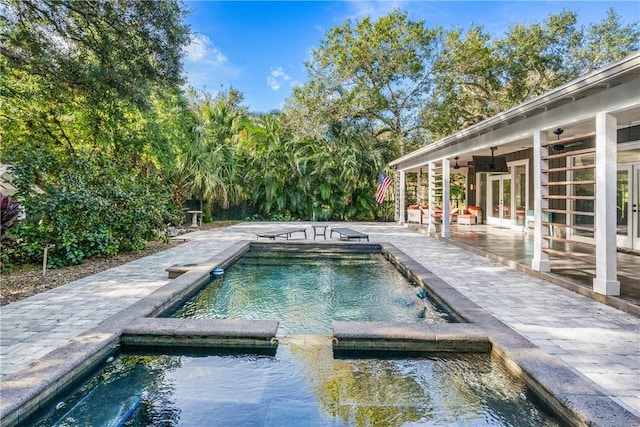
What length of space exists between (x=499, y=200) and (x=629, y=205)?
7211 mm

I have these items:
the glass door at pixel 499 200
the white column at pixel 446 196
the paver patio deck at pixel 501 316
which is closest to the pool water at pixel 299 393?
the paver patio deck at pixel 501 316

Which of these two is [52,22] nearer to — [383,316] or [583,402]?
[383,316]

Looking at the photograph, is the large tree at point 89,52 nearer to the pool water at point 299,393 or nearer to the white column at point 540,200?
the pool water at point 299,393

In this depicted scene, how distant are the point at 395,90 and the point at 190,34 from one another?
15.4 m

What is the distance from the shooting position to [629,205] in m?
8.48

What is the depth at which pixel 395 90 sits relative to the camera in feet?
72.8

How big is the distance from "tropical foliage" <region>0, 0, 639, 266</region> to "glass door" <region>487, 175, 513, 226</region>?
5.52 m

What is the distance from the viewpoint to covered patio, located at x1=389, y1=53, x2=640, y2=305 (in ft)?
16.1

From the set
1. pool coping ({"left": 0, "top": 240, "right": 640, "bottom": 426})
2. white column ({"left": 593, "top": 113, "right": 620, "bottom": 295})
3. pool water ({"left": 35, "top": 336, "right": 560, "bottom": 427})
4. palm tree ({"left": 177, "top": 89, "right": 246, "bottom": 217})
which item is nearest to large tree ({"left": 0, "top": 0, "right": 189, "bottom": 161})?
pool coping ({"left": 0, "top": 240, "right": 640, "bottom": 426})

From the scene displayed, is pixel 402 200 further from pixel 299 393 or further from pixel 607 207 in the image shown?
pixel 299 393

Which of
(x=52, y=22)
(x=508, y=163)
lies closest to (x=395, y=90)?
(x=508, y=163)

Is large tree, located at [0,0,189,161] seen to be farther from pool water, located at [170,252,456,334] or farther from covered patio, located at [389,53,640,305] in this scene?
covered patio, located at [389,53,640,305]

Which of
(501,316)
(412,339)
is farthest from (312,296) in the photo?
(501,316)

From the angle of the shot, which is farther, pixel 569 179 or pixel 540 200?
pixel 569 179
